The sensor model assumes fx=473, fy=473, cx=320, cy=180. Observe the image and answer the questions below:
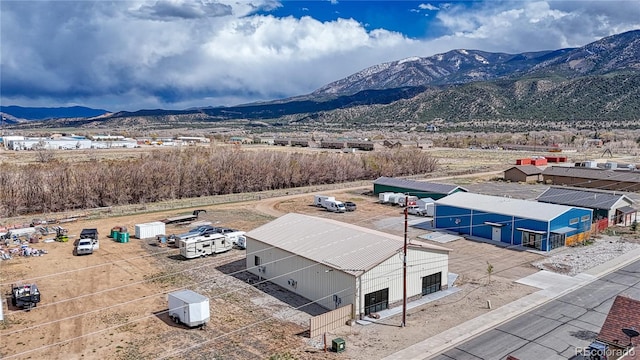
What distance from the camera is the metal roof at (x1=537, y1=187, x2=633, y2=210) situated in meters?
46.8

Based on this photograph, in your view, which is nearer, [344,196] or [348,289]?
[348,289]

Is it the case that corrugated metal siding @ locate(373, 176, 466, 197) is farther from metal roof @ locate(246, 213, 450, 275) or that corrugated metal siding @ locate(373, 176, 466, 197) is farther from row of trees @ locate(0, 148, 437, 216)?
metal roof @ locate(246, 213, 450, 275)

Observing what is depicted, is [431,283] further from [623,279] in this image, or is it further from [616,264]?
[616,264]

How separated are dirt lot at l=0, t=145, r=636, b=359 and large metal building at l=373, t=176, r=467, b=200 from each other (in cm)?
1787

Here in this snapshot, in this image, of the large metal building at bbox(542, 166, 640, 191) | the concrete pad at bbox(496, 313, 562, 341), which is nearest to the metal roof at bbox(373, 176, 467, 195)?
the large metal building at bbox(542, 166, 640, 191)

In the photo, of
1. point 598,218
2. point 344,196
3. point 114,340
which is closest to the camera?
point 114,340

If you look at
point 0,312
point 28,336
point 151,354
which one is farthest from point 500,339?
point 0,312

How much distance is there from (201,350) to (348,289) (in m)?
7.97

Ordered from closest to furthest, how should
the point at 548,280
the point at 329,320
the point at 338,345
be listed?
the point at 338,345, the point at 329,320, the point at 548,280

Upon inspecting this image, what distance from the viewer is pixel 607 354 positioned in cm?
1591

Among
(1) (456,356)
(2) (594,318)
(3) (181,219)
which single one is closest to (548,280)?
(2) (594,318)

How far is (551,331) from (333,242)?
497 inches

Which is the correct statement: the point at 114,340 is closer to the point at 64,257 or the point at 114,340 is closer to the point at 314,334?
the point at 314,334

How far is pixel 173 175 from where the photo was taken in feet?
226
